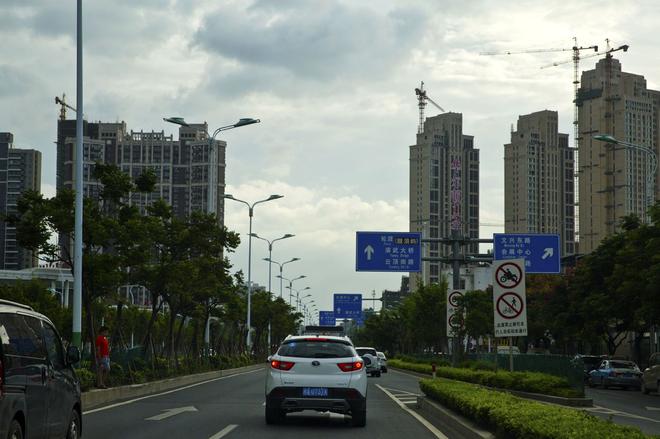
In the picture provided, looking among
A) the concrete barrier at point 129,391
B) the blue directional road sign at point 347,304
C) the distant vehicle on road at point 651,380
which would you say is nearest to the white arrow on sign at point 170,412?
the concrete barrier at point 129,391

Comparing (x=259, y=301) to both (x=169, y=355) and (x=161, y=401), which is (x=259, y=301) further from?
(x=161, y=401)

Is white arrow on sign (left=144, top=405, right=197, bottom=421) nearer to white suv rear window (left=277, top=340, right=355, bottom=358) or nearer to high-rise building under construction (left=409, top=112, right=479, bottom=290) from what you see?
white suv rear window (left=277, top=340, right=355, bottom=358)

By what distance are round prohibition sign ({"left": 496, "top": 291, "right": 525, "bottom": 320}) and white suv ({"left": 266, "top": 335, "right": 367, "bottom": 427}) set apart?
4.32 m

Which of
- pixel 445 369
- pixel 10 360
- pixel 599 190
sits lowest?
pixel 445 369

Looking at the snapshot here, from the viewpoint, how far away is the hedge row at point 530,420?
9.72 meters

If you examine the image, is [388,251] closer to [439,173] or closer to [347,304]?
[347,304]

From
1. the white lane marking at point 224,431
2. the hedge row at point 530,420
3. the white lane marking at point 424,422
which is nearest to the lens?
the hedge row at point 530,420

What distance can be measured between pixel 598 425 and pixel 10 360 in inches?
241

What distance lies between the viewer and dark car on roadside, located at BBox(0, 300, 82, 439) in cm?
884

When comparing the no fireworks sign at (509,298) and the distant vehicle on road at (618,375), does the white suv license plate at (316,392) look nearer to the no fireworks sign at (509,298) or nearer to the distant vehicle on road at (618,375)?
the no fireworks sign at (509,298)

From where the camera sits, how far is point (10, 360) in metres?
8.91

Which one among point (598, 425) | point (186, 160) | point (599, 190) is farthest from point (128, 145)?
point (598, 425)

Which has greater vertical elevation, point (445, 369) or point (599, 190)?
point (599, 190)

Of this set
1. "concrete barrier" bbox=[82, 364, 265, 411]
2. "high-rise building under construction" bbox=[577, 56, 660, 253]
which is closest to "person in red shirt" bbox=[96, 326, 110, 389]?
"concrete barrier" bbox=[82, 364, 265, 411]
